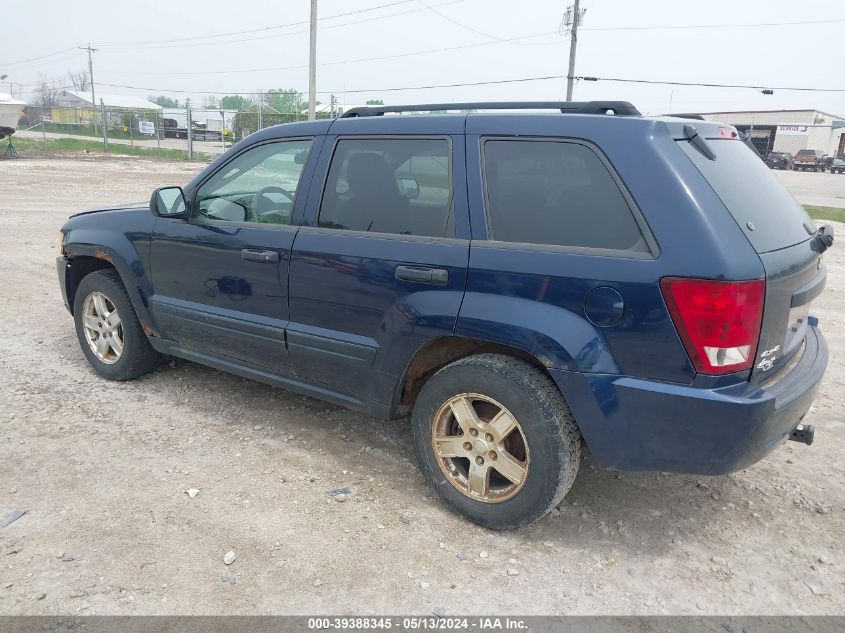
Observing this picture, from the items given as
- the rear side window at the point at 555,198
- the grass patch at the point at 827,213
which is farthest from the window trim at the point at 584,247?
the grass patch at the point at 827,213

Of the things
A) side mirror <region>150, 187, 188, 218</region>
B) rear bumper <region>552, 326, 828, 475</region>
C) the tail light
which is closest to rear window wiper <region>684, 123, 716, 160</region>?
the tail light

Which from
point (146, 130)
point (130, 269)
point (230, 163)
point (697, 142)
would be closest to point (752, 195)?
point (697, 142)

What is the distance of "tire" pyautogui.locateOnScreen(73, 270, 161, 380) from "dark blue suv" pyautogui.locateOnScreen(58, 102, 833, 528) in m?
0.81

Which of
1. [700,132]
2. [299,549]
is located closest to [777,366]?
[700,132]

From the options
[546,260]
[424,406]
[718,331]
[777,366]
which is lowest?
[424,406]

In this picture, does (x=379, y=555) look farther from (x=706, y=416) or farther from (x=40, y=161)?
(x=40, y=161)

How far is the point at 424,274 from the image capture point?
3.05 meters

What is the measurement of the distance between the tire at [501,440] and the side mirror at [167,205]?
6.49 feet

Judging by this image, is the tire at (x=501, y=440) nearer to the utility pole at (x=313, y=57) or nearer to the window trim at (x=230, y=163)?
the window trim at (x=230, y=163)

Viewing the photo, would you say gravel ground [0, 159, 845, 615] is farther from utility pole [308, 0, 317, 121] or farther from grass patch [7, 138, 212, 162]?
grass patch [7, 138, 212, 162]

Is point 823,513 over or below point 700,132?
below

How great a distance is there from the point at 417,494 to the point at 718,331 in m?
1.69

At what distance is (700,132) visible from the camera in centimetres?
281

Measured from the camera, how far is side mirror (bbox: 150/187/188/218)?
160 inches
